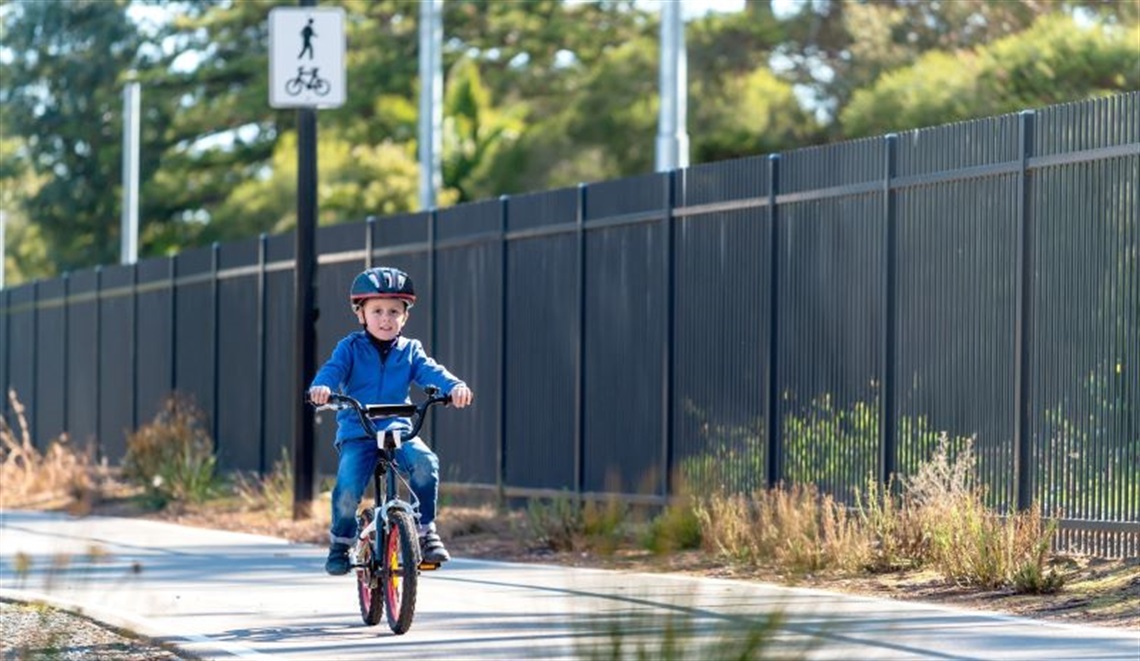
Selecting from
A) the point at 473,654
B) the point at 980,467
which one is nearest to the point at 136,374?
the point at 980,467

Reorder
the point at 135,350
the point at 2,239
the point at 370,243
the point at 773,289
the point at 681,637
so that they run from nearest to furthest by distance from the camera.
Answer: the point at 681,637
the point at 773,289
the point at 370,243
the point at 135,350
the point at 2,239

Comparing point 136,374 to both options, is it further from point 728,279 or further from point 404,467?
point 404,467

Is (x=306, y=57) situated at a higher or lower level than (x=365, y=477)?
higher

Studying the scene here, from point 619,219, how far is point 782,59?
2926 cm

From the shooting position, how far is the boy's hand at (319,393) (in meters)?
11.3

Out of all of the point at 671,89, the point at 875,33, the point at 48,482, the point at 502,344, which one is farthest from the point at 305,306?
the point at 875,33

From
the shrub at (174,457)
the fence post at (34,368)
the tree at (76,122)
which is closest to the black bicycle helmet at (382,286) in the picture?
the shrub at (174,457)

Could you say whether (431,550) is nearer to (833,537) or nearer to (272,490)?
(833,537)

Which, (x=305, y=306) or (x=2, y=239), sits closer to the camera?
(x=305, y=306)

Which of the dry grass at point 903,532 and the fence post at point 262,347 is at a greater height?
the fence post at point 262,347

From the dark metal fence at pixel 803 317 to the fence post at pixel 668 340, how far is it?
20 millimetres

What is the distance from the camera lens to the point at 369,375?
1184 cm

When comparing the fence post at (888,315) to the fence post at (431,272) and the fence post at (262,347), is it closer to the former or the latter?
the fence post at (431,272)

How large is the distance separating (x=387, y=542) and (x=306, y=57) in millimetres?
10243
